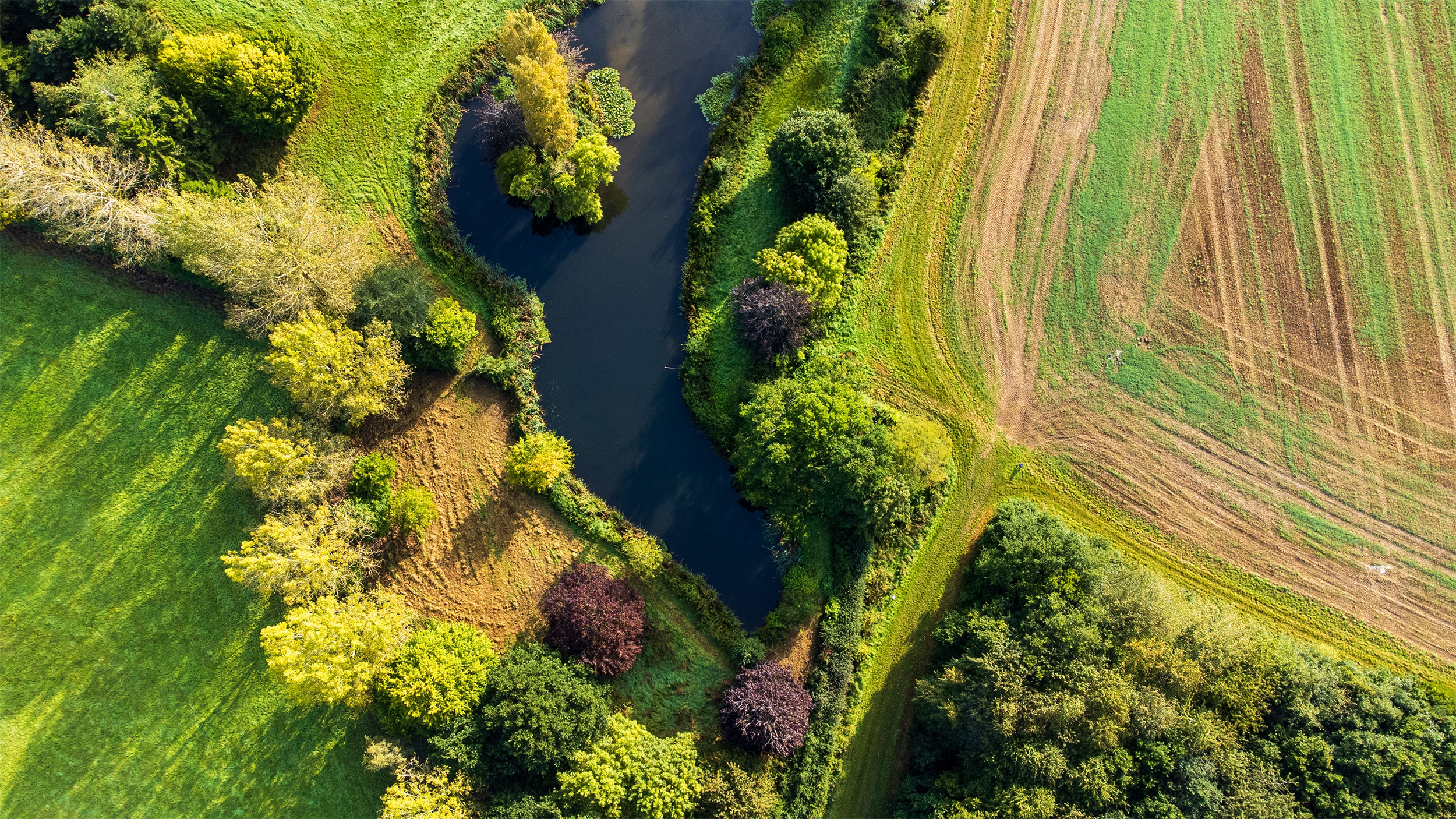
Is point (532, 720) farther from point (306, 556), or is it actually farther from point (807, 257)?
point (807, 257)

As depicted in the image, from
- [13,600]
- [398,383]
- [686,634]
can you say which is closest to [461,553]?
[398,383]

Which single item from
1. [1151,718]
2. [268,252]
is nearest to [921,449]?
[1151,718]

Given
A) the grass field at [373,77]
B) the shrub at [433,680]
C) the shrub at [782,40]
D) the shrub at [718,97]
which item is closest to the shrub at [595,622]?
the shrub at [433,680]

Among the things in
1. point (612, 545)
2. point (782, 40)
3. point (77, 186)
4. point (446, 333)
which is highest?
point (782, 40)

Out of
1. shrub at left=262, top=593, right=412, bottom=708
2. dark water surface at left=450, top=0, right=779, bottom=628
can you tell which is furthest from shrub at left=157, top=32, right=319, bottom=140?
shrub at left=262, top=593, right=412, bottom=708

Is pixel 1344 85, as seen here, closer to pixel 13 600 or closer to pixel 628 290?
pixel 628 290
